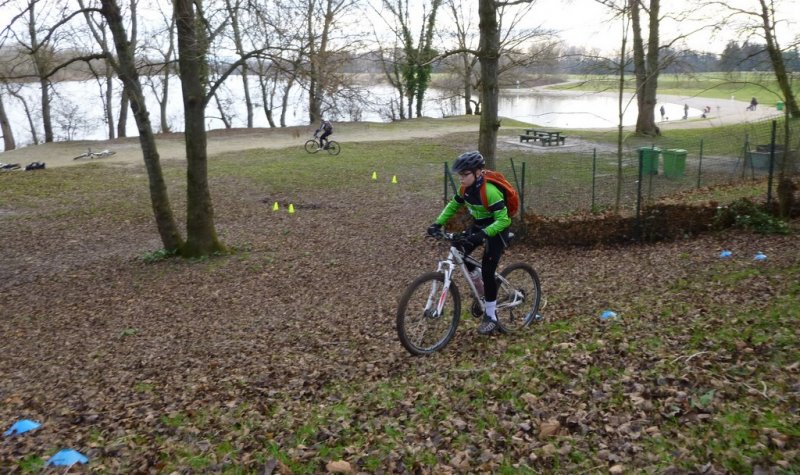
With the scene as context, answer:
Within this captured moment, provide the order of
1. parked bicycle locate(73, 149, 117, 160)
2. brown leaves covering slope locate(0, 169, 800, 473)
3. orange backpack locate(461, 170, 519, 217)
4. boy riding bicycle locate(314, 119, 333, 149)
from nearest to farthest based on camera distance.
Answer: brown leaves covering slope locate(0, 169, 800, 473) → orange backpack locate(461, 170, 519, 217) → boy riding bicycle locate(314, 119, 333, 149) → parked bicycle locate(73, 149, 117, 160)

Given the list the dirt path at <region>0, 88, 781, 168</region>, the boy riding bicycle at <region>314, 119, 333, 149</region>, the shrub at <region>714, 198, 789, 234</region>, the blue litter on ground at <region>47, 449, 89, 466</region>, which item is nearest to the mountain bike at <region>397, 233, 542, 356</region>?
the blue litter on ground at <region>47, 449, 89, 466</region>

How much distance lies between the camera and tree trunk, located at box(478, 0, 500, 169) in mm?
12992

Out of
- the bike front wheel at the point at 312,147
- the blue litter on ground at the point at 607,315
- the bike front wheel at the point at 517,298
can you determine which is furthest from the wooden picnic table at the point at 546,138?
the bike front wheel at the point at 517,298

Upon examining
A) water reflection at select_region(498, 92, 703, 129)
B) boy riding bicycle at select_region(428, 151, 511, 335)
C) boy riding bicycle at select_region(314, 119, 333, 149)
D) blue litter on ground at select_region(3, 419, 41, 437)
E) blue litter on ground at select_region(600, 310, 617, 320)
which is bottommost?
blue litter on ground at select_region(3, 419, 41, 437)

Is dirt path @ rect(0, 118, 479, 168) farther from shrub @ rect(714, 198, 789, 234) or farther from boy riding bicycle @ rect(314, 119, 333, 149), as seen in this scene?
shrub @ rect(714, 198, 789, 234)

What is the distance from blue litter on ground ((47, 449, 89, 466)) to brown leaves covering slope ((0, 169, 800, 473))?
12cm

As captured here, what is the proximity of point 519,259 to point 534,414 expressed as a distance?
716cm

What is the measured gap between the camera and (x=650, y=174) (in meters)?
13.4

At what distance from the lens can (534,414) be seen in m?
4.61

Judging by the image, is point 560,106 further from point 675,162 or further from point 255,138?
point 675,162

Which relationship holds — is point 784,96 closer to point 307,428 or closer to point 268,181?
point 307,428

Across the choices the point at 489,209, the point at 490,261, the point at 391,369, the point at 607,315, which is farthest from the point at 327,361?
the point at 607,315

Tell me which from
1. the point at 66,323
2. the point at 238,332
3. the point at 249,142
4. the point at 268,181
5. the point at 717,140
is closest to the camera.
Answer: the point at 238,332

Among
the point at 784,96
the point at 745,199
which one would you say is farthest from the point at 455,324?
the point at 784,96
